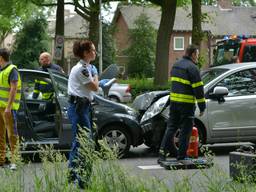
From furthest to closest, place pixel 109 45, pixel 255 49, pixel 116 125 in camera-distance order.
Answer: pixel 109 45
pixel 255 49
pixel 116 125

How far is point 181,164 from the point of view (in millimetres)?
9016

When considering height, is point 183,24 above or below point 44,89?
above

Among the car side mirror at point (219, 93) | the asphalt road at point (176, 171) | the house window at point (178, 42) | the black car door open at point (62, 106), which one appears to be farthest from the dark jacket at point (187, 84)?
the house window at point (178, 42)

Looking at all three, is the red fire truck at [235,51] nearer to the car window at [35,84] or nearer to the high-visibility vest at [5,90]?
the car window at [35,84]

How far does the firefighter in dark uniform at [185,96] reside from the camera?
9047 mm

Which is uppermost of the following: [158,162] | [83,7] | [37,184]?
[83,7]

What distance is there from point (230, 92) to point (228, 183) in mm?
6397

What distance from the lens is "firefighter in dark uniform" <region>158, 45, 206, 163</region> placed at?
29.7 feet

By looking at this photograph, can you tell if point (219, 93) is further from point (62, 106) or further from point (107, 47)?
point (107, 47)

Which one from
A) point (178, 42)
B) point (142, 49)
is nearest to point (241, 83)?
point (142, 49)

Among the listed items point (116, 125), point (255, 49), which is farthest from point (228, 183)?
point (255, 49)

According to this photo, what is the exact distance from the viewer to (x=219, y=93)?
1039 centimetres

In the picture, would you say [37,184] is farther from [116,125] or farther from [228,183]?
[116,125]

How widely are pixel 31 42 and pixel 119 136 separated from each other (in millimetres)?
37740
